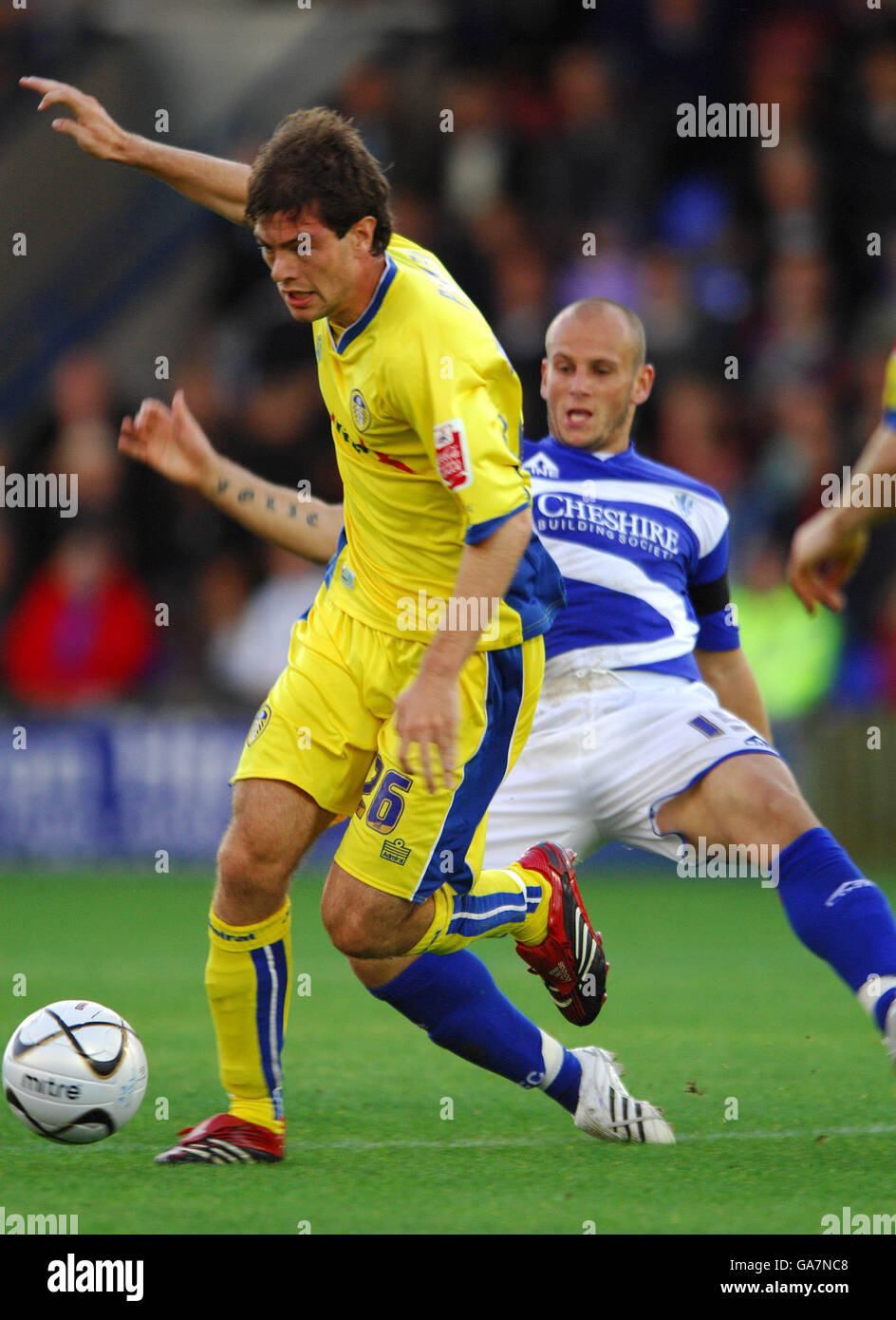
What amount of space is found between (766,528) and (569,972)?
6.92m

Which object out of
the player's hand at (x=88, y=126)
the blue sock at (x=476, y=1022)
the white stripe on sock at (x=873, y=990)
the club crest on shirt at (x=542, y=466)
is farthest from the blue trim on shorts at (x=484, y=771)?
the player's hand at (x=88, y=126)

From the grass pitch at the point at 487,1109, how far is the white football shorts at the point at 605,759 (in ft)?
2.47

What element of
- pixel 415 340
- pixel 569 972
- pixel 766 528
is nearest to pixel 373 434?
pixel 415 340

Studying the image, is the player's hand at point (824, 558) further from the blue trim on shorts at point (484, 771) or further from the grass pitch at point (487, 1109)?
the grass pitch at point (487, 1109)

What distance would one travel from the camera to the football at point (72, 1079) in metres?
4.49

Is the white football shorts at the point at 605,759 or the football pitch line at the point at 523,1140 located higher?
the white football shorts at the point at 605,759

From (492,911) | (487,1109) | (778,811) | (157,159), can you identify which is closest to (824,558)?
(778,811)

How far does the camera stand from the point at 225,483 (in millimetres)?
4992

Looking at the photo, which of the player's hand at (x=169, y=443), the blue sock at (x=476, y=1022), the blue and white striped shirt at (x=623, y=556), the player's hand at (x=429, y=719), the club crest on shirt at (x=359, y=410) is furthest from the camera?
the blue and white striped shirt at (x=623, y=556)

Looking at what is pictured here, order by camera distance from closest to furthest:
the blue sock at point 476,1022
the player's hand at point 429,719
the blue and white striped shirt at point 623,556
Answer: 1. the player's hand at point 429,719
2. the blue sock at point 476,1022
3. the blue and white striped shirt at point 623,556

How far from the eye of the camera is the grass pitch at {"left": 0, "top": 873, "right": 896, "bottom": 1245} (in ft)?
13.1

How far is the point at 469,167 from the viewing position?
44.3 ft

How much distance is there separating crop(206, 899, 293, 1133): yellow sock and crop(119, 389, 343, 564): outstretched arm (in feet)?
3.46

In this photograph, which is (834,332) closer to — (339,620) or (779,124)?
(779,124)
